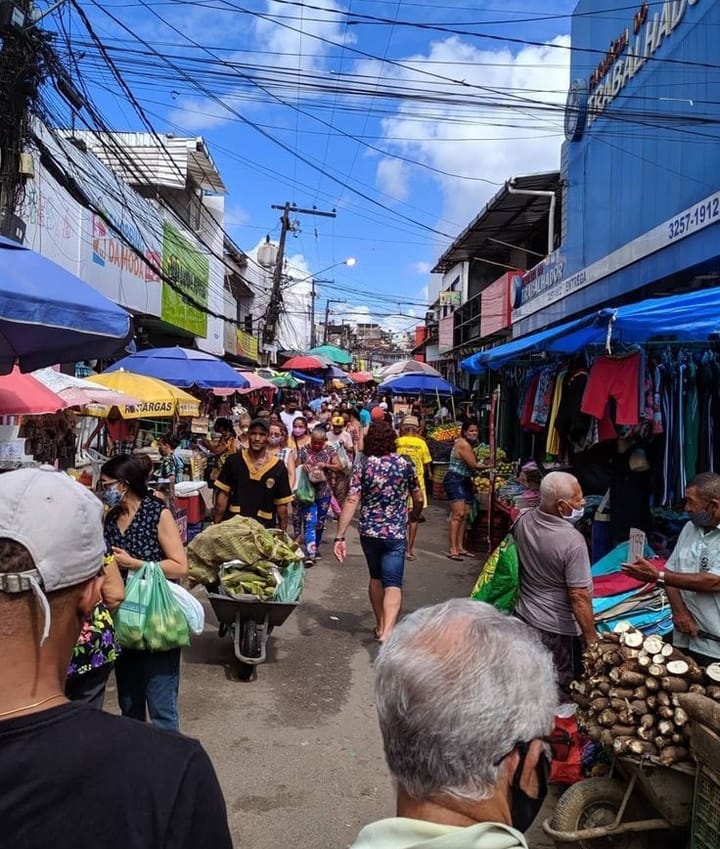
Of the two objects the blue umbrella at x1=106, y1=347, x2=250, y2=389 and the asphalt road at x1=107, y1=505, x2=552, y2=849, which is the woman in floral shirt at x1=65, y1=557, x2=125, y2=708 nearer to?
the asphalt road at x1=107, y1=505, x2=552, y2=849

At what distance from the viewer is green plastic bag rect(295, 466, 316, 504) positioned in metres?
8.93

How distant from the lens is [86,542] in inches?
58.1

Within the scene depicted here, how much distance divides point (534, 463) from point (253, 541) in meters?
4.17

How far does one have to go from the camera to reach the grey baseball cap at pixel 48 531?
4.55 feet

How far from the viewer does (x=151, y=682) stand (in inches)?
137

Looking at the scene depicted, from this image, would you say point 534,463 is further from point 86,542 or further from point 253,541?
point 86,542

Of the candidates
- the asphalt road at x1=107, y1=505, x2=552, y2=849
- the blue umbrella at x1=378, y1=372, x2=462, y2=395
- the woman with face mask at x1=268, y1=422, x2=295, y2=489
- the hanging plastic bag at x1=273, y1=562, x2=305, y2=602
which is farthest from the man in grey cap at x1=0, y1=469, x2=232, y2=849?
the blue umbrella at x1=378, y1=372, x2=462, y2=395

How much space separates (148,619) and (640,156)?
35.9 ft

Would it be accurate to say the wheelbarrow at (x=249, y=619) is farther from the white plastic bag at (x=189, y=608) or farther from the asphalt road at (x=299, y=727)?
the white plastic bag at (x=189, y=608)

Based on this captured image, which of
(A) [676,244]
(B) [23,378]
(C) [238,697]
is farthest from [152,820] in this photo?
(A) [676,244]

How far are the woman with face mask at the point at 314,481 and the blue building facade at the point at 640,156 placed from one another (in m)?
5.39

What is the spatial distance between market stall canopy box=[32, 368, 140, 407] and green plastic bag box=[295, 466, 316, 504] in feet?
7.47

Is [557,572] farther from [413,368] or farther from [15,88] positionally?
[413,368]

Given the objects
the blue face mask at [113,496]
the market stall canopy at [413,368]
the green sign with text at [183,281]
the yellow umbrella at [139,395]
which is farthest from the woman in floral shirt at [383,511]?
the market stall canopy at [413,368]
